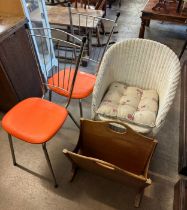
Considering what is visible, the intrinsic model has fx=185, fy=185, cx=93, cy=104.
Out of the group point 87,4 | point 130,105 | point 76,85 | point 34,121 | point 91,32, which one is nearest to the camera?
point 34,121

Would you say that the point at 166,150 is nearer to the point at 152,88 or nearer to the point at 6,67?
the point at 152,88

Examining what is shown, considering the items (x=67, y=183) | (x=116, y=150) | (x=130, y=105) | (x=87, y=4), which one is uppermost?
(x=87, y=4)

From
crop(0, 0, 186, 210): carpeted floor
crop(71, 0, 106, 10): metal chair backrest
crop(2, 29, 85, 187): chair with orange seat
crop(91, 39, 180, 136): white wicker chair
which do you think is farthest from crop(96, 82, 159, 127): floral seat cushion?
crop(71, 0, 106, 10): metal chair backrest

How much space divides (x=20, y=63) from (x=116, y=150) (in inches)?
38.4

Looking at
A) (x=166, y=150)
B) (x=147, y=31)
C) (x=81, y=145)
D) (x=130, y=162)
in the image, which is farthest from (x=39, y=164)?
(x=147, y=31)

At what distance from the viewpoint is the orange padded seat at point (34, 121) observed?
104 cm

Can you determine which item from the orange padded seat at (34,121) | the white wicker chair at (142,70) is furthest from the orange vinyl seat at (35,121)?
the white wicker chair at (142,70)

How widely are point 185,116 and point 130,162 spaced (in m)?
0.74

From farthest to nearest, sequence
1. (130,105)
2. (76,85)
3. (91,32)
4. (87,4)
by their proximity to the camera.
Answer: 1. (87,4)
2. (91,32)
3. (76,85)
4. (130,105)

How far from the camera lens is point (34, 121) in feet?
3.67

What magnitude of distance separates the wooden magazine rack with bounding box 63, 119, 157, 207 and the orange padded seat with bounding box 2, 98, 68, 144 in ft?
0.54

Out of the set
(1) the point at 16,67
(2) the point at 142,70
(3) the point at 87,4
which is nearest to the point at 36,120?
(1) the point at 16,67

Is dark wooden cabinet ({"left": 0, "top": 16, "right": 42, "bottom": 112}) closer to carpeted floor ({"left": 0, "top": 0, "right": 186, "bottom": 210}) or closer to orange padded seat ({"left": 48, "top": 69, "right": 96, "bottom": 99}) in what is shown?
orange padded seat ({"left": 48, "top": 69, "right": 96, "bottom": 99})

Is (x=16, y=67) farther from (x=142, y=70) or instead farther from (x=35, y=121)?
(x=142, y=70)
